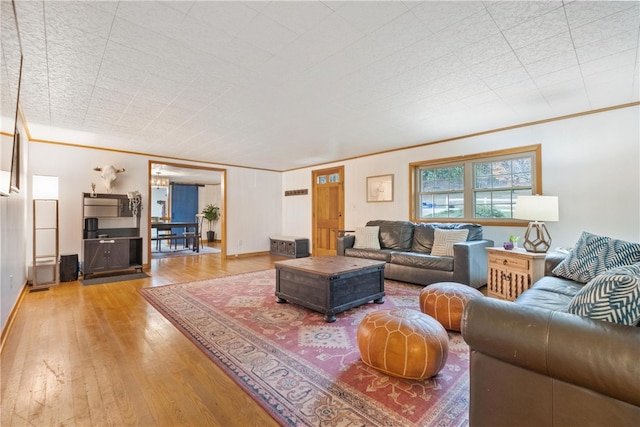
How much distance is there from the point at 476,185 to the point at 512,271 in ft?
5.81

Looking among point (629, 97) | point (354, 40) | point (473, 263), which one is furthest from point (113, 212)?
point (629, 97)

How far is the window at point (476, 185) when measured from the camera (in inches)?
166

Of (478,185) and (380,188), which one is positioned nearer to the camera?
(478,185)

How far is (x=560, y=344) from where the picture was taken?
108 cm

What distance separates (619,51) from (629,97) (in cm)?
136

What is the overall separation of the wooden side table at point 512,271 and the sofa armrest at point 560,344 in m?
2.44

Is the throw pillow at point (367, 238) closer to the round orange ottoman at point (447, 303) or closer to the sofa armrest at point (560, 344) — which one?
the round orange ottoman at point (447, 303)

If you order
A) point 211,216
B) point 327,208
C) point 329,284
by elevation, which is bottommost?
point 329,284

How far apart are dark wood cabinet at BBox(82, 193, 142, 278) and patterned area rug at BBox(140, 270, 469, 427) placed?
7.14 ft

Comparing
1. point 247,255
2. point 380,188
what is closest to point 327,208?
point 380,188

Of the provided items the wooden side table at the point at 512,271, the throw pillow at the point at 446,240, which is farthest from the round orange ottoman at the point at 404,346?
the throw pillow at the point at 446,240

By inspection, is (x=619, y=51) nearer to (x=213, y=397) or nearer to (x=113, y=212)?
(x=213, y=397)

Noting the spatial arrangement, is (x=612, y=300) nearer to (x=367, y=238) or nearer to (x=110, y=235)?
(x=367, y=238)

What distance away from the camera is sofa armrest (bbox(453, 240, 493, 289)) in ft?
12.2
